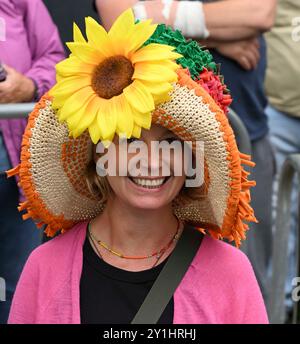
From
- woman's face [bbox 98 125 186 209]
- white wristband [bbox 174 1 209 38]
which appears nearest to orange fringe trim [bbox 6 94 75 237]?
woman's face [bbox 98 125 186 209]

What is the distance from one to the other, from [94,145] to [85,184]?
0.50ft

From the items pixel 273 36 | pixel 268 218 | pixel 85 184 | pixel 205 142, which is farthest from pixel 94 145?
pixel 273 36

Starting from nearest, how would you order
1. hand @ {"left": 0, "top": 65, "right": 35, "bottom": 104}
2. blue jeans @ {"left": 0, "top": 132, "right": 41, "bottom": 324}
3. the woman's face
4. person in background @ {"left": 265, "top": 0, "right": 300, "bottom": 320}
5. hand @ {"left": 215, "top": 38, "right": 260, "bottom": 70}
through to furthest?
the woman's face → hand @ {"left": 0, "top": 65, "right": 35, "bottom": 104} → blue jeans @ {"left": 0, "top": 132, "right": 41, "bottom": 324} → hand @ {"left": 215, "top": 38, "right": 260, "bottom": 70} → person in background @ {"left": 265, "top": 0, "right": 300, "bottom": 320}

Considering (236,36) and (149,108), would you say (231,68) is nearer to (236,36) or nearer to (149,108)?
(236,36)

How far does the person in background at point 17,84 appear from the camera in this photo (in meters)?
3.37

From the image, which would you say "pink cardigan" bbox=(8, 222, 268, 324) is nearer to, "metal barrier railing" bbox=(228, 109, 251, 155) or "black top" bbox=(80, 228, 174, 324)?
"black top" bbox=(80, 228, 174, 324)

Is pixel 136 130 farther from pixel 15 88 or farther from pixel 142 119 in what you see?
pixel 15 88

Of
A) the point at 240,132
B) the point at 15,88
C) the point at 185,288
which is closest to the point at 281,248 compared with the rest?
the point at 240,132

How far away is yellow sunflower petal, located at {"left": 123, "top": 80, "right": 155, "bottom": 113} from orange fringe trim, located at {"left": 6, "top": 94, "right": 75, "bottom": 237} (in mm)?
281

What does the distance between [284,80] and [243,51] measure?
758 millimetres

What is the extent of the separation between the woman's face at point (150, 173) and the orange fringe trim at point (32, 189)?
244 mm

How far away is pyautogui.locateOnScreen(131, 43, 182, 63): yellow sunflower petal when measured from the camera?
2295 mm

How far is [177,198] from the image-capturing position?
264cm

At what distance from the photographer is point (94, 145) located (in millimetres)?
2557
